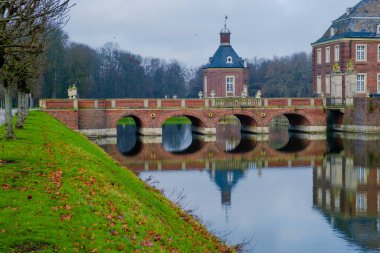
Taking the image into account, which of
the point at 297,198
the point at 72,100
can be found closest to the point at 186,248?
the point at 297,198

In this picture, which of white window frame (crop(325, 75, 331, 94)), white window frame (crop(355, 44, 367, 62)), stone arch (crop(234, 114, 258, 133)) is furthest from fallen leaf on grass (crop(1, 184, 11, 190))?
white window frame (crop(325, 75, 331, 94))

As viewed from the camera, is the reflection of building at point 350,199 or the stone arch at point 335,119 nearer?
the reflection of building at point 350,199

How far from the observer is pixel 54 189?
391 inches

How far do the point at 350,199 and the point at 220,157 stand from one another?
1221cm

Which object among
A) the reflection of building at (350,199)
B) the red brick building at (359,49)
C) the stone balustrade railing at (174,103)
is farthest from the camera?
the red brick building at (359,49)

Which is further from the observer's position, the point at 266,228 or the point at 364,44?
the point at 364,44

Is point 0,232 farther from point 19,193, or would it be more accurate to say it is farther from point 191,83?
point 191,83

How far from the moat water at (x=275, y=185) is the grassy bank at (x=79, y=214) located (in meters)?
2.86

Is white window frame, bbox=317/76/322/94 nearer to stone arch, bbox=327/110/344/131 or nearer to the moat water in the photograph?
stone arch, bbox=327/110/344/131

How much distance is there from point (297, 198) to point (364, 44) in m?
30.4

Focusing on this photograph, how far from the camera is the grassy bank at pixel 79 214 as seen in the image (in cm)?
740

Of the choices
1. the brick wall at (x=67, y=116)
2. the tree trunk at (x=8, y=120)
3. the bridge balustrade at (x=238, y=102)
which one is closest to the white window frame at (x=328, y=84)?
the bridge balustrade at (x=238, y=102)

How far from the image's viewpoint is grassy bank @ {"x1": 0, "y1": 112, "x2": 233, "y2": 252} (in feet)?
24.3

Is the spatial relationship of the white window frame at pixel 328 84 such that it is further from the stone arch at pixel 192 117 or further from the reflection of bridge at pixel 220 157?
the reflection of bridge at pixel 220 157
